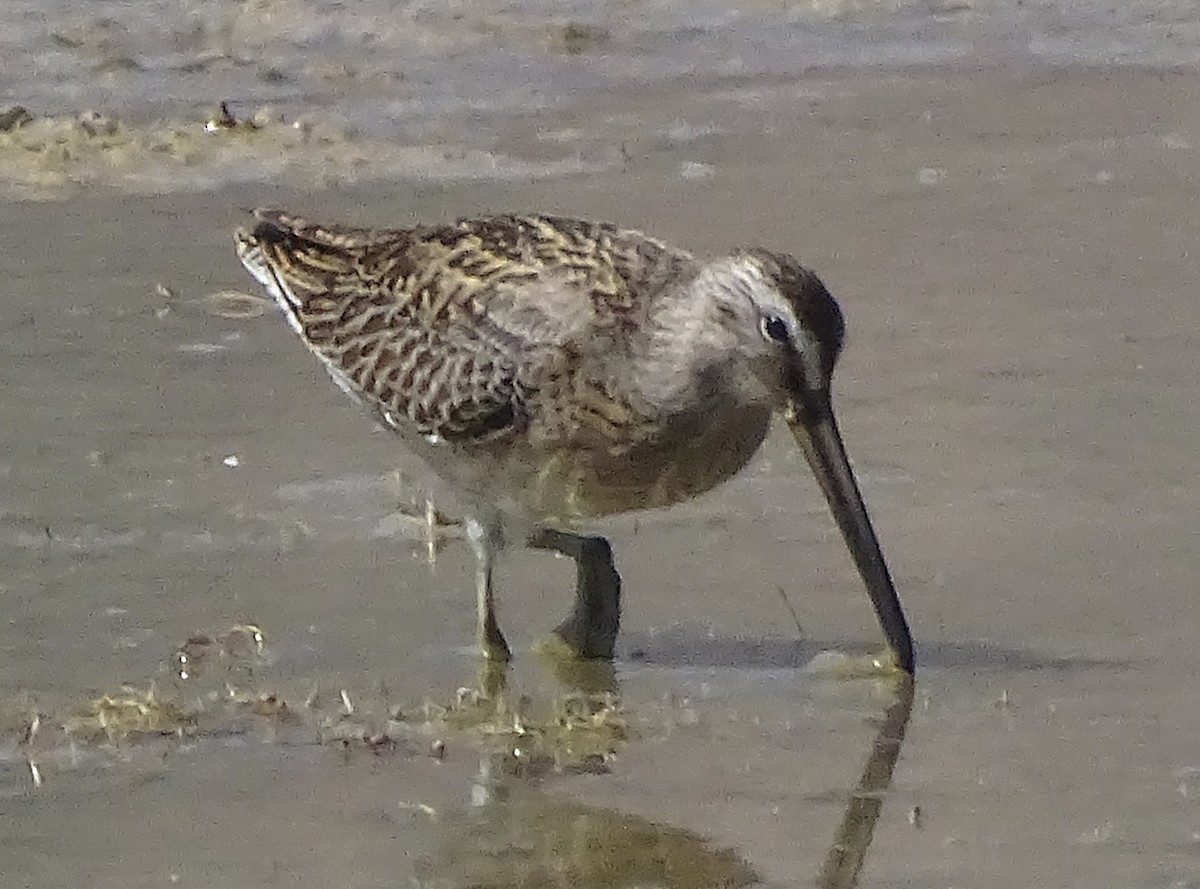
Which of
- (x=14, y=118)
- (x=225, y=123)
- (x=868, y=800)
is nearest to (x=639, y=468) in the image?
(x=868, y=800)

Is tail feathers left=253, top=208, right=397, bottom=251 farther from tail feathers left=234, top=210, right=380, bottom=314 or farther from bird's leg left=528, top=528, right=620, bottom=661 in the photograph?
bird's leg left=528, top=528, right=620, bottom=661

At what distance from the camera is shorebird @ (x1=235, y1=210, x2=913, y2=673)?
19.2ft

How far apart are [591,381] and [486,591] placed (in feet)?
1.64

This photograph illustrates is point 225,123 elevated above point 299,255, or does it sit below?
below

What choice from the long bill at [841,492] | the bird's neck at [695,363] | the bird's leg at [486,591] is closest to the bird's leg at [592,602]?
the bird's leg at [486,591]

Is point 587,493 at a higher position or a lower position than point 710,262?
lower

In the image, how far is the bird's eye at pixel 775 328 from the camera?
5793 millimetres

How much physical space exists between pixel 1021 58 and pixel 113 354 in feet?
16.3

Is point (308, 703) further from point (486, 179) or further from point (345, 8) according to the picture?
point (345, 8)

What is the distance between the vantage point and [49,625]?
20.0ft

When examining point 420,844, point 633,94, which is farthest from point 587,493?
point 633,94

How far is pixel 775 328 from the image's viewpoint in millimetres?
5809

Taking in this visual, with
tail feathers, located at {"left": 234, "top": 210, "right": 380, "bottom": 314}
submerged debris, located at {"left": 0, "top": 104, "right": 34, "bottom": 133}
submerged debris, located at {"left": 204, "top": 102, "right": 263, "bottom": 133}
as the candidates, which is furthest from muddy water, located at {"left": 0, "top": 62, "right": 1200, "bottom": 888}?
submerged debris, located at {"left": 0, "top": 104, "right": 34, "bottom": 133}

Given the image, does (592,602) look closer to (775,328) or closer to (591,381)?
(591,381)
